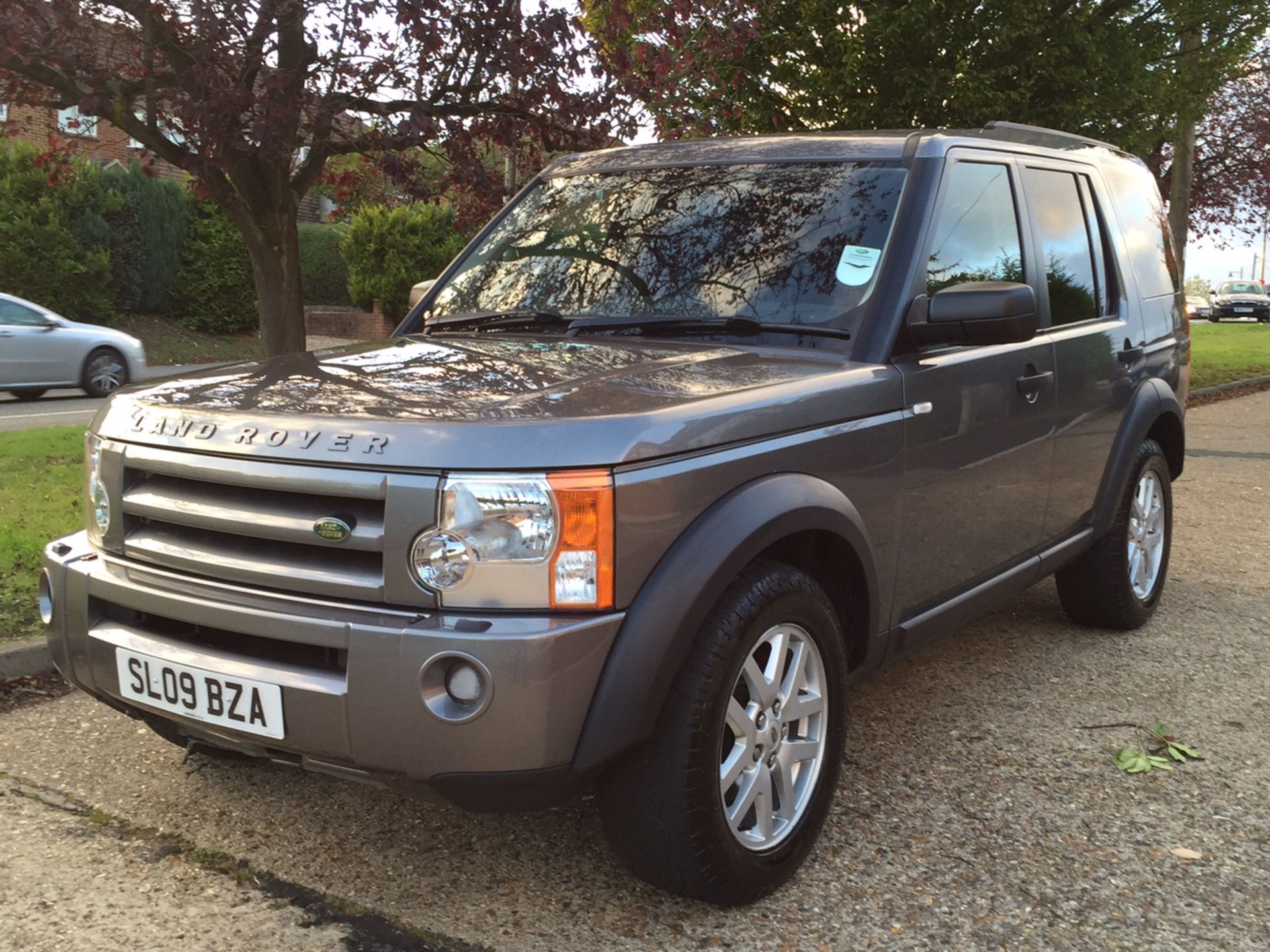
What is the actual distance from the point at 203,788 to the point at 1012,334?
260 cm

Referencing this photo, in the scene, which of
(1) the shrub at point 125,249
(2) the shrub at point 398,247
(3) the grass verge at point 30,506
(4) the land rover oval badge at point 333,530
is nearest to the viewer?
(4) the land rover oval badge at point 333,530

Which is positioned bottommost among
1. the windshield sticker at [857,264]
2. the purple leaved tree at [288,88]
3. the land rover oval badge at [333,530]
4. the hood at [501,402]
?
the land rover oval badge at [333,530]

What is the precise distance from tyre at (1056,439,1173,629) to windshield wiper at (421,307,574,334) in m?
2.49

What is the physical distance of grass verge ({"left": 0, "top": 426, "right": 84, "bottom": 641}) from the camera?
15.7ft

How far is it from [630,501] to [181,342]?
2315 centimetres

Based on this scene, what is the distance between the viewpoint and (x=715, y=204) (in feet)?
12.5

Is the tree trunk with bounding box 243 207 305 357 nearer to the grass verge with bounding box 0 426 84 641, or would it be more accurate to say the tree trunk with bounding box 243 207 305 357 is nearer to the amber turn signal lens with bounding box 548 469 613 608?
the grass verge with bounding box 0 426 84 641

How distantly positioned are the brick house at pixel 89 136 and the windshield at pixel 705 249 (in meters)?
3.53

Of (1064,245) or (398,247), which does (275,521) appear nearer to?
(1064,245)

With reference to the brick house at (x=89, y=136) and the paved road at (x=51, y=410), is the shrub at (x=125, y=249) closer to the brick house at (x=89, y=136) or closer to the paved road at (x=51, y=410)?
the brick house at (x=89, y=136)

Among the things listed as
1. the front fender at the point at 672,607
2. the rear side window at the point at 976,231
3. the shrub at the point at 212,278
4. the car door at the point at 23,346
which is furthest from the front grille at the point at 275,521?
the shrub at the point at 212,278

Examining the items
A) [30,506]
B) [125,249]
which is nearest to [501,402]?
[30,506]

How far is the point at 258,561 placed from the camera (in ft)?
8.72

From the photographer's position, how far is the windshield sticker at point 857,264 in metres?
3.52
